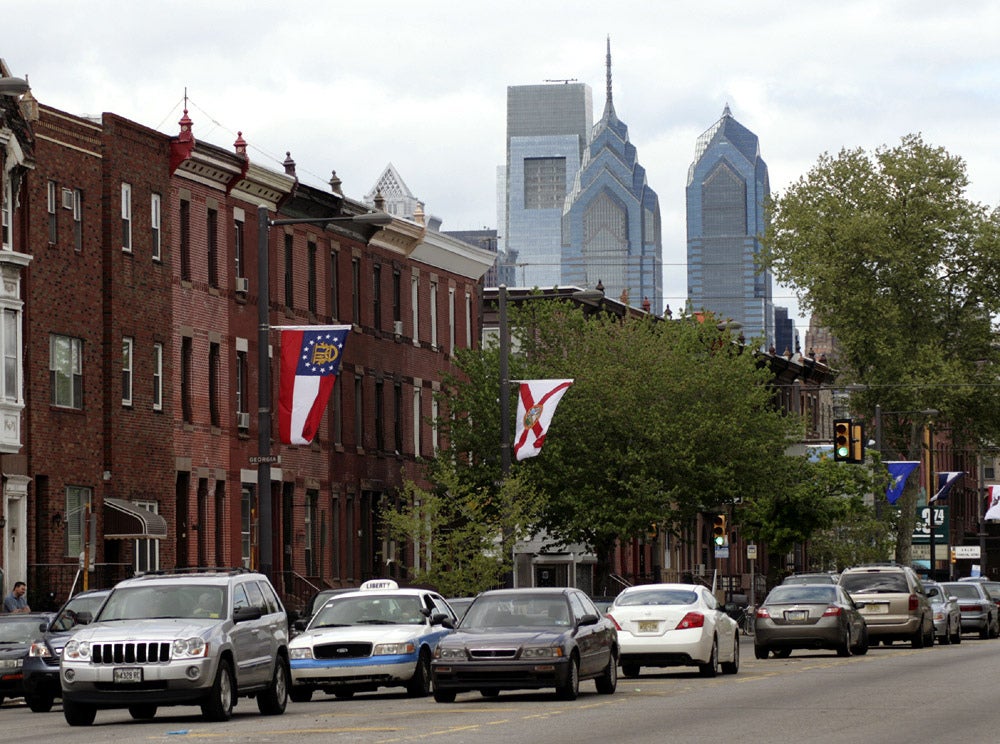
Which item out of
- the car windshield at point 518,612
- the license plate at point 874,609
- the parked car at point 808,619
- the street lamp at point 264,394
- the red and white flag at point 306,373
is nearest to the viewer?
the car windshield at point 518,612

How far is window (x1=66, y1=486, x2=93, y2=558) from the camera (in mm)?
47000

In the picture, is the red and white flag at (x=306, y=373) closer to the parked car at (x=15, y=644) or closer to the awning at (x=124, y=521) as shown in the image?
the parked car at (x=15, y=644)

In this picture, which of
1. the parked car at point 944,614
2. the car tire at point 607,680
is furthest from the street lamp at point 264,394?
the parked car at point 944,614

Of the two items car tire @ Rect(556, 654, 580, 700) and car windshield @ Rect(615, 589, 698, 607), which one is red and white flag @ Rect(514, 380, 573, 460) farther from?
car tire @ Rect(556, 654, 580, 700)

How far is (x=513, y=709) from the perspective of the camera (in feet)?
85.0

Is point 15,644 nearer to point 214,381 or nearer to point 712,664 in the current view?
point 712,664

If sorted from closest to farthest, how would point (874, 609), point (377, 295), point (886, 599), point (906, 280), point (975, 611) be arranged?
point (886, 599) → point (874, 609) → point (975, 611) → point (377, 295) → point (906, 280)

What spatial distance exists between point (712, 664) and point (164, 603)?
11.5 metres

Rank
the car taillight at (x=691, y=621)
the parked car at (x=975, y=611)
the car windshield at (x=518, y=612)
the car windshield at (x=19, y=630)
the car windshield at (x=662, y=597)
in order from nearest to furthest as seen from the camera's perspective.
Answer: the car windshield at (x=518, y=612)
the car windshield at (x=19, y=630)
the car taillight at (x=691, y=621)
the car windshield at (x=662, y=597)
the parked car at (x=975, y=611)

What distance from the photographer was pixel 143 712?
26.3 metres

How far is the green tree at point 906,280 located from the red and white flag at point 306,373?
49.5 metres

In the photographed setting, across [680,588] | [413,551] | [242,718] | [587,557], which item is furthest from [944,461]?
[242,718]

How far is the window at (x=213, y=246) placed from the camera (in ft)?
176

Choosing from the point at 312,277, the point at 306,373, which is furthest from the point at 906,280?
the point at 306,373
